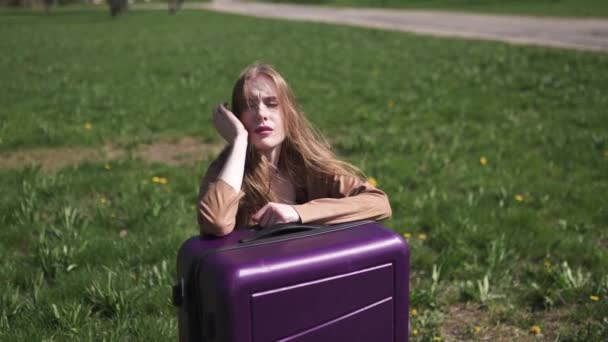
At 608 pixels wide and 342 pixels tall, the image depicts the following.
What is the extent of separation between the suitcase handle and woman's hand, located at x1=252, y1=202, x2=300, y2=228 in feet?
0.19

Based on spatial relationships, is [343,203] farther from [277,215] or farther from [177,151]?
[177,151]

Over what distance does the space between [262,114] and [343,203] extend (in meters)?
0.44

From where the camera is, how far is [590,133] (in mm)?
5965

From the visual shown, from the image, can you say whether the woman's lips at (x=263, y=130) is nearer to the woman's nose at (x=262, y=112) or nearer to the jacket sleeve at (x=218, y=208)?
the woman's nose at (x=262, y=112)

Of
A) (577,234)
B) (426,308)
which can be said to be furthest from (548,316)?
(577,234)

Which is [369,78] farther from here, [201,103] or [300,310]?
[300,310]

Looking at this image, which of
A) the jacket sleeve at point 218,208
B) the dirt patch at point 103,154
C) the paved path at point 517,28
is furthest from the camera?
the paved path at point 517,28

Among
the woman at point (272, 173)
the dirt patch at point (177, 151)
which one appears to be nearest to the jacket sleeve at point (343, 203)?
the woman at point (272, 173)

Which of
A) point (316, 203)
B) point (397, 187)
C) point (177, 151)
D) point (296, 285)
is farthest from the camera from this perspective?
point (177, 151)

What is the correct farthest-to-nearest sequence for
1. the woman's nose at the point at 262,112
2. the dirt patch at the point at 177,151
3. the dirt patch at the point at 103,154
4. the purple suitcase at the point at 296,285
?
the dirt patch at the point at 177,151
the dirt patch at the point at 103,154
the woman's nose at the point at 262,112
the purple suitcase at the point at 296,285

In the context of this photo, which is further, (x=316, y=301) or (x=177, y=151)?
(x=177, y=151)

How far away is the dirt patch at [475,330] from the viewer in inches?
111

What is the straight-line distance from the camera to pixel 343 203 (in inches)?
83.2

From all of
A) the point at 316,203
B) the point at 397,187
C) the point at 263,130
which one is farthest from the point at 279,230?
the point at 397,187
